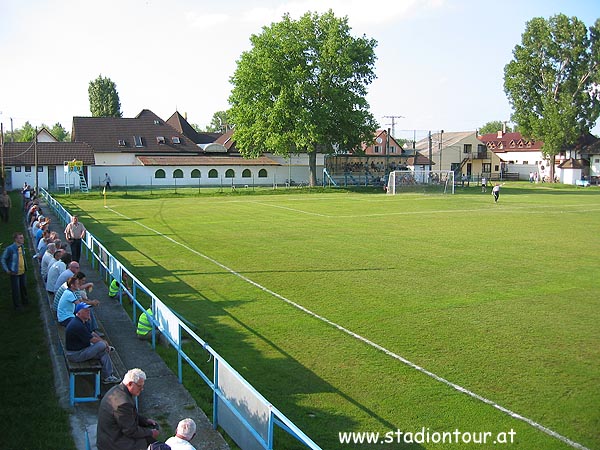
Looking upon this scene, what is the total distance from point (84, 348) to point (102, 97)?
101845 millimetres

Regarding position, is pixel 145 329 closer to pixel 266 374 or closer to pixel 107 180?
pixel 266 374

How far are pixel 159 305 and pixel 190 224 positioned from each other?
817 inches

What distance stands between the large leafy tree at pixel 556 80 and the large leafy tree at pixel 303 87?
3004 cm

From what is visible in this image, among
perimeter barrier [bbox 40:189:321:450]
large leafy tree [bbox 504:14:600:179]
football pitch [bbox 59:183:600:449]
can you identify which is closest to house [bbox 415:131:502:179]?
large leafy tree [bbox 504:14:600:179]

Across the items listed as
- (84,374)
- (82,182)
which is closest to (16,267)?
(84,374)

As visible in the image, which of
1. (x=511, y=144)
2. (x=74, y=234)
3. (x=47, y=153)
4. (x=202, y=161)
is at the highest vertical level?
(x=511, y=144)

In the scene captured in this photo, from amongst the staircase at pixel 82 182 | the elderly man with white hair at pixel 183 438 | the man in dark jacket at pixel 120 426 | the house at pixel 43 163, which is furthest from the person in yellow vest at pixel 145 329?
the staircase at pixel 82 182

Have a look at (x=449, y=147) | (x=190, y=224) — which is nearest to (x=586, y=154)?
(x=449, y=147)

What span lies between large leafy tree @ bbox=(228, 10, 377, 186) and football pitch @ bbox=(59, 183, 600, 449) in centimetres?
3005

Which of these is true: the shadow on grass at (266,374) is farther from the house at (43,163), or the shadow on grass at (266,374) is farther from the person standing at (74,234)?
the house at (43,163)

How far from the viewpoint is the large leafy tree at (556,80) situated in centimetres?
7812

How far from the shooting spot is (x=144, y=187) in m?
64.8

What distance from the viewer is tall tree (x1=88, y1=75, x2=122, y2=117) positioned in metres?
102

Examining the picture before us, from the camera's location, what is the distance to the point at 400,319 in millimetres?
12789
